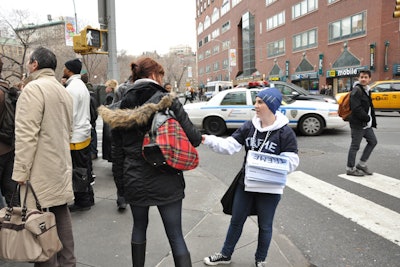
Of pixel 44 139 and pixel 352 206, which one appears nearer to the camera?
pixel 44 139

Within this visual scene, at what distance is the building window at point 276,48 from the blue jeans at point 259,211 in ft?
138

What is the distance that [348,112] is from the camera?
6.40m

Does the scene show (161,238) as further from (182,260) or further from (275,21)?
(275,21)

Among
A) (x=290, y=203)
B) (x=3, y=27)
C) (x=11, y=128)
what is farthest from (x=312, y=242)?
(x=3, y=27)

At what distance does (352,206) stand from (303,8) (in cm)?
3708

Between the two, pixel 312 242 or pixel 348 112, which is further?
pixel 348 112

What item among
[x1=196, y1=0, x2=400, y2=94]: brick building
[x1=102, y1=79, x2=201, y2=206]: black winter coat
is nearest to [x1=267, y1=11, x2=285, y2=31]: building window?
[x1=196, y1=0, x2=400, y2=94]: brick building

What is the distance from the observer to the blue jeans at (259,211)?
3.01 meters

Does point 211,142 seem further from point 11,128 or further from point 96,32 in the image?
point 96,32

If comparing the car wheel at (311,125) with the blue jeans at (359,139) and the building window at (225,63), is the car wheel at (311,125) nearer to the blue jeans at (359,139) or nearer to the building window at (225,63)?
the blue jeans at (359,139)

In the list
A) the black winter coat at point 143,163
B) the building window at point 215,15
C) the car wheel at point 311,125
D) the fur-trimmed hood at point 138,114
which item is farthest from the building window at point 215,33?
the fur-trimmed hood at point 138,114

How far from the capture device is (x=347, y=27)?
103 feet

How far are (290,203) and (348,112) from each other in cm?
229

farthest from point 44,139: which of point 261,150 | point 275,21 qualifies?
point 275,21
